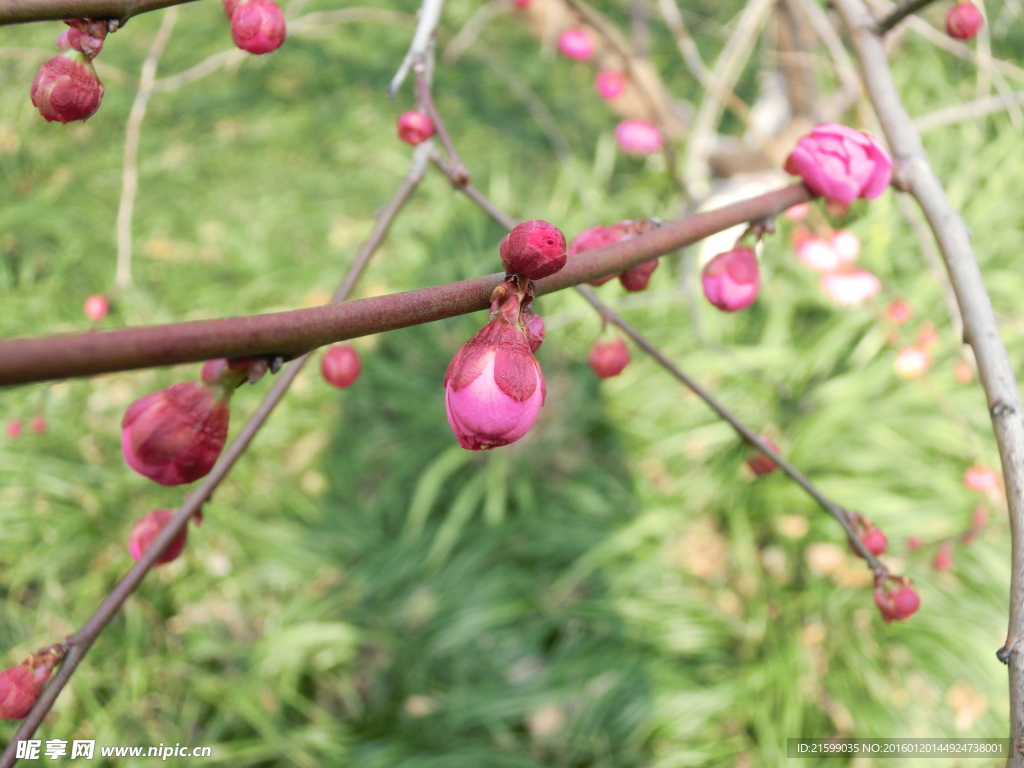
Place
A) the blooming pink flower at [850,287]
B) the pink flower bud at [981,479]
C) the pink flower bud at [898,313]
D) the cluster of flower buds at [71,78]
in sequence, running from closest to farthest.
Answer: the cluster of flower buds at [71,78]
the pink flower bud at [981,479]
the blooming pink flower at [850,287]
the pink flower bud at [898,313]

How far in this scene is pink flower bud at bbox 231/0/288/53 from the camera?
63 centimetres

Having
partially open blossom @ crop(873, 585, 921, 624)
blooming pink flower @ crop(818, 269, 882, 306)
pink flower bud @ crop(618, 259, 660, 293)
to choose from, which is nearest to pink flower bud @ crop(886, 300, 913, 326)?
blooming pink flower @ crop(818, 269, 882, 306)

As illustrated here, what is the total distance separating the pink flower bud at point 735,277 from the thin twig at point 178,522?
1.22 feet

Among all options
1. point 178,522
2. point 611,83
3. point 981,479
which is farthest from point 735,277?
point 611,83

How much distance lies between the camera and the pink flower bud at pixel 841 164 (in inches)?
24.5

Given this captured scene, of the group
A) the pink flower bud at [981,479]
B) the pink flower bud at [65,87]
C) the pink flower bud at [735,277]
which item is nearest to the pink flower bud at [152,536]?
the pink flower bud at [65,87]

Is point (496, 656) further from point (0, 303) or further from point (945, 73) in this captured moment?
point (945, 73)

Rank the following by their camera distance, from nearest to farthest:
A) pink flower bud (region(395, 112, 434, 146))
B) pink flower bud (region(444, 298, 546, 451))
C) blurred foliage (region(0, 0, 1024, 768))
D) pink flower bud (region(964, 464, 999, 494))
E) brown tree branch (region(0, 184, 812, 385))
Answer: brown tree branch (region(0, 184, 812, 385))
pink flower bud (region(444, 298, 546, 451))
pink flower bud (region(395, 112, 434, 146))
pink flower bud (region(964, 464, 999, 494))
blurred foliage (region(0, 0, 1024, 768))

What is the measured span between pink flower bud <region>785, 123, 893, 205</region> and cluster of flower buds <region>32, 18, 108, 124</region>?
628mm

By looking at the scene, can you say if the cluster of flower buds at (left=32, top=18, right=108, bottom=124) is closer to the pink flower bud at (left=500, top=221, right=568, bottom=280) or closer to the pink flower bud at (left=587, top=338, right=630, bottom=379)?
the pink flower bud at (left=500, top=221, right=568, bottom=280)

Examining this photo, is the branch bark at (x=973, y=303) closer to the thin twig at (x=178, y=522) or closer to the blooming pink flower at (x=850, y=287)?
the thin twig at (x=178, y=522)

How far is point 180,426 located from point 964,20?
101 centimetres

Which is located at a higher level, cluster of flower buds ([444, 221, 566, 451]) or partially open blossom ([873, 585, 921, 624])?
cluster of flower buds ([444, 221, 566, 451])

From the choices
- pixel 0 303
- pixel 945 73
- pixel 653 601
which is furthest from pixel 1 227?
pixel 945 73
